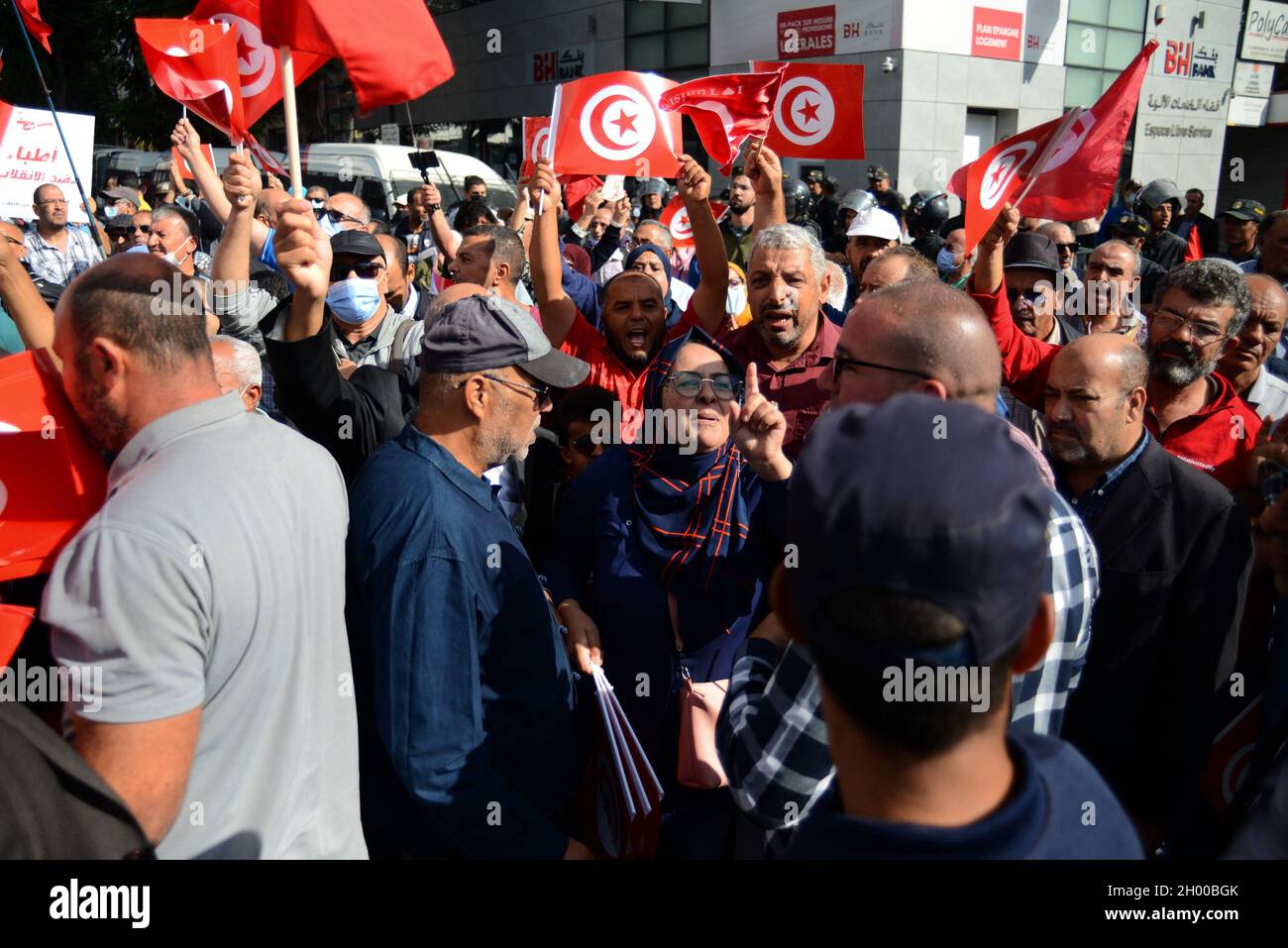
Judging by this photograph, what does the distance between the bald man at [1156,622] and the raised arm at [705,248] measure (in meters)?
1.98

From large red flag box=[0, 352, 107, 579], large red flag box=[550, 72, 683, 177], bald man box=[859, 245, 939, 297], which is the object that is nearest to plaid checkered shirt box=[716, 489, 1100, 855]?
large red flag box=[0, 352, 107, 579]

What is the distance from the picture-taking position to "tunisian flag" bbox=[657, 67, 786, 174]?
5.34 m

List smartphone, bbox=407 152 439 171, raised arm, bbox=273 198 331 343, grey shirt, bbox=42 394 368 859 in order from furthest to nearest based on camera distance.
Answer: smartphone, bbox=407 152 439 171, raised arm, bbox=273 198 331 343, grey shirt, bbox=42 394 368 859

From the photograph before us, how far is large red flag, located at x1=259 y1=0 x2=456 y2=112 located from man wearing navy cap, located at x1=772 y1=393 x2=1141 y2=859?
382cm

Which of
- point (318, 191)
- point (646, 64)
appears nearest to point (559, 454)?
point (318, 191)

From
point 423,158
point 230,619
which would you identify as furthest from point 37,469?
point 423,158

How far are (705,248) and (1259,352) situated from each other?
2306 millimetres

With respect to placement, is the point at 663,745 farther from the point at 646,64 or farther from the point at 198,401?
the point at 646,64

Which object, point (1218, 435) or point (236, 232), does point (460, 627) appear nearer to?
point (236, 232)

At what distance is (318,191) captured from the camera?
37.4 ft

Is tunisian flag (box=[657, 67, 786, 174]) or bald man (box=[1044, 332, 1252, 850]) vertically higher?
tunisian flag (box=[657, 67, 786, 174])

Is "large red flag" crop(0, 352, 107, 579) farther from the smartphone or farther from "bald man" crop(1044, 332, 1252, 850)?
the smartphone

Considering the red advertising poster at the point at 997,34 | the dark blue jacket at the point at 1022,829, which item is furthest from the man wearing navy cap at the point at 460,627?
the red advertising poster at the point at 997,34

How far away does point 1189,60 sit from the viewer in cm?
2394
